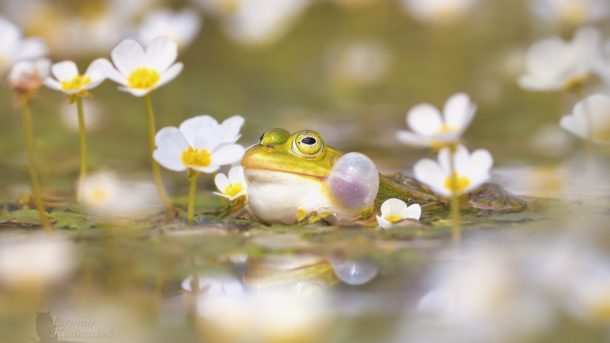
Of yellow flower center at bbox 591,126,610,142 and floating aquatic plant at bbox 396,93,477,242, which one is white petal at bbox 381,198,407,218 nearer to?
floating aquatic plant at bbox 396,93,477,242

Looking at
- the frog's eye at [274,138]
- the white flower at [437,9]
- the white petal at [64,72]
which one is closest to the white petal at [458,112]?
the frog's eye at [274,138]

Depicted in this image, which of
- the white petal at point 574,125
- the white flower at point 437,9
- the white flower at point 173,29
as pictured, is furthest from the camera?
the white flower at point 437,9

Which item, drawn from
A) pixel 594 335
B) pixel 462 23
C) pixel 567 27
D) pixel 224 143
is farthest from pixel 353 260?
pixel 462 23

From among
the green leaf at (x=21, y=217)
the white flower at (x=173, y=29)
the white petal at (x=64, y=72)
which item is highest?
the white flower at (x=173, y=29)

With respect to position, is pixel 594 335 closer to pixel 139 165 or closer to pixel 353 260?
pixel 353 260

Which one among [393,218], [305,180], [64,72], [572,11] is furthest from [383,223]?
[572,11]

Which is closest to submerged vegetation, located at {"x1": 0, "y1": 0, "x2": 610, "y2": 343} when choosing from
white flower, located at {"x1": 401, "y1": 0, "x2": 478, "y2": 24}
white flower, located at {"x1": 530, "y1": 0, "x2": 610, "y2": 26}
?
white flower, located at {"x1": 530, "y1": 0, "x2": 610, "y2": 26}

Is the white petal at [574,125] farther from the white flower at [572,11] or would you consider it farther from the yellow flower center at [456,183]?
the white flower at [572,11]
